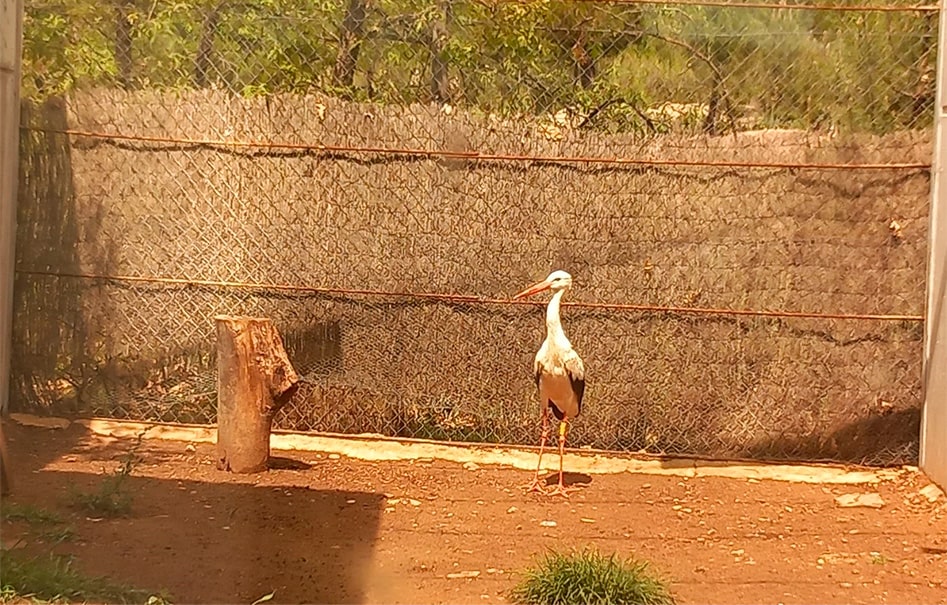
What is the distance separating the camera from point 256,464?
6492 mm

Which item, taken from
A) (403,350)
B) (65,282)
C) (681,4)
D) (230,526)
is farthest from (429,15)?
(230,526)

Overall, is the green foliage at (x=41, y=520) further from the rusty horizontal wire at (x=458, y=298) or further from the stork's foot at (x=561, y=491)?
the stork's foot at (x=561, y=491)

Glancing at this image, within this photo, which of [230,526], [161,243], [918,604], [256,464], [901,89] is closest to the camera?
[918,604]

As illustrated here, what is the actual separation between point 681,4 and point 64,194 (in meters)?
4.03

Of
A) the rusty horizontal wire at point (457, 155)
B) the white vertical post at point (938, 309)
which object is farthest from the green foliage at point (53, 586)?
the white vertical post at point (938, 309)

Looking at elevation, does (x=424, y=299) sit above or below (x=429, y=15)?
below

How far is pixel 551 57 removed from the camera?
23.6ft

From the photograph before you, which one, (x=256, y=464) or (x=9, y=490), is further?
(x=256, y=464)

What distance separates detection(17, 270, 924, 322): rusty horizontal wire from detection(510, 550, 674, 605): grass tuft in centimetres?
271

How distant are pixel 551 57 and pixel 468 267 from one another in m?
1.39

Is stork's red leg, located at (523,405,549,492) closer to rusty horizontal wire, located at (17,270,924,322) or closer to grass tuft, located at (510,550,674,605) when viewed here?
rusty horizontal wire, located at (17,270,924,322)

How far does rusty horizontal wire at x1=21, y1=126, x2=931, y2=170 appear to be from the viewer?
6.94m

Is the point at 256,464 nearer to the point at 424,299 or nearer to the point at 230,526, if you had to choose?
the point at 230,526

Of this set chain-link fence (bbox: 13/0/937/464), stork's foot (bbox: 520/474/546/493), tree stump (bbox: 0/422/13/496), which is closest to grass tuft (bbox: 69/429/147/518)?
tree stump (bbox: 0/422/13/496)
